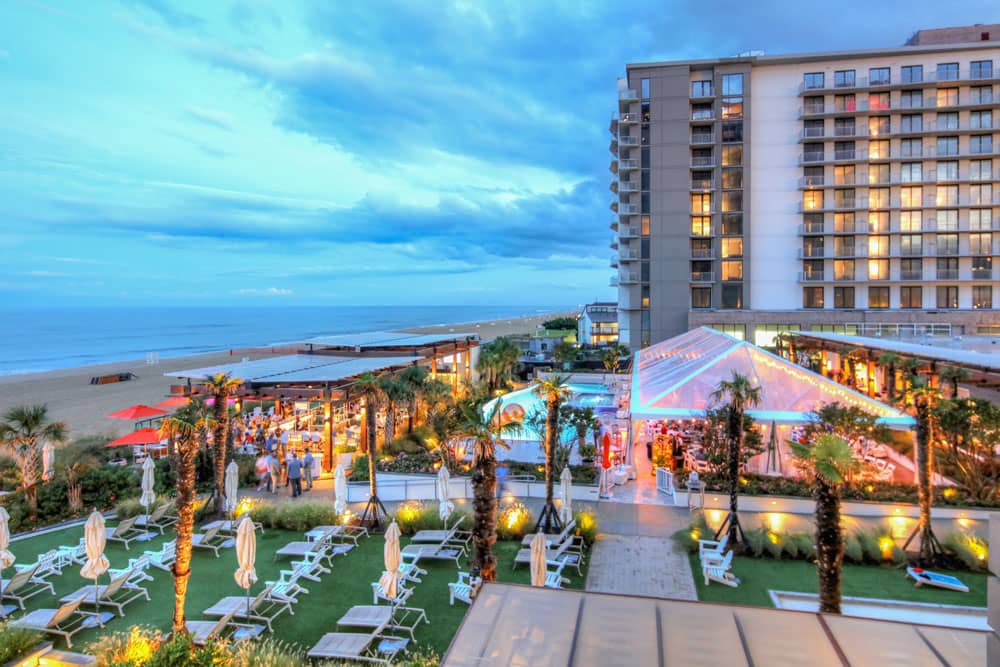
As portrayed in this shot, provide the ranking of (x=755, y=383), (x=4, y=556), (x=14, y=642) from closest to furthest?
(x=14, y=642), (x=4, y=556), (x=755, y=383)

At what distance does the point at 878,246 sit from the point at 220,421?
166 feet

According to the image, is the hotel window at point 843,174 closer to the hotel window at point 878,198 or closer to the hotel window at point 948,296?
the hotel window at point 878,198

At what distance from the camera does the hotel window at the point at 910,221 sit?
43000 millimetres

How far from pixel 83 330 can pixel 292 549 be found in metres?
116

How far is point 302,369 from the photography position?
2023 cm

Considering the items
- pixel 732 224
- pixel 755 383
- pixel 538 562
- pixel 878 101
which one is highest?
pixel 878 101

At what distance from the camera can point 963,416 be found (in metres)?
13.2

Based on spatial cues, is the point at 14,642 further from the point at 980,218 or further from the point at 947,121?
the point at 947,121

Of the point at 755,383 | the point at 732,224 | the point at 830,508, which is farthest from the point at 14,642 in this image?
the point at 732,224

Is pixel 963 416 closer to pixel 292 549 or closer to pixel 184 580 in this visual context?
pixel 292 549

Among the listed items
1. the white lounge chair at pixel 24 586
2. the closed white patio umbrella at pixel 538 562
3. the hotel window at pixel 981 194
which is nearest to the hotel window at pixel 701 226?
the hotel window at pixel 981 194

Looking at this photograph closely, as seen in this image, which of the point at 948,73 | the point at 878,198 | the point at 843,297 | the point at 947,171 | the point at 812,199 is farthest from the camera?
the point at 812,199

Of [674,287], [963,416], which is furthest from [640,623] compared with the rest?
[674,287]

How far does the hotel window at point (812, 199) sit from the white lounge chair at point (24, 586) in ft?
169
